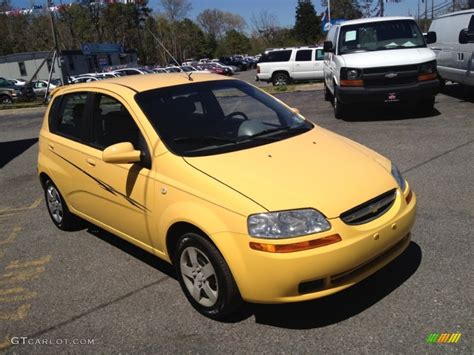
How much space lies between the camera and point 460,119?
31.2ft

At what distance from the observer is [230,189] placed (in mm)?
3070

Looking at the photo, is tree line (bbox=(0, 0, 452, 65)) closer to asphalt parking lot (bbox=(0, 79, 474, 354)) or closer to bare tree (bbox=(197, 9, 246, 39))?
bare tree (bbox=(197, 9, 246, 39))

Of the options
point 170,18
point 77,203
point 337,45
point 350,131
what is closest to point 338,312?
point 77,203

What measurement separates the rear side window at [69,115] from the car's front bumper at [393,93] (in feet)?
20.4

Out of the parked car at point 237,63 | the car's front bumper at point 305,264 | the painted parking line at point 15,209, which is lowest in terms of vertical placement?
the parked car at point 237,63

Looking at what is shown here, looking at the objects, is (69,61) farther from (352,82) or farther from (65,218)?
(65,218)

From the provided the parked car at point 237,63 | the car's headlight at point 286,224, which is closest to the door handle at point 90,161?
the car's headlight at point 286,224

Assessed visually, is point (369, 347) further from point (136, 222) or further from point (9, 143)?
point (9, 143)

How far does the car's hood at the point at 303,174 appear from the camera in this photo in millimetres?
3006

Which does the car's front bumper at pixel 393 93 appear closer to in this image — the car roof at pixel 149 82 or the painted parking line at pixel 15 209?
the car roof at pixel 149 82

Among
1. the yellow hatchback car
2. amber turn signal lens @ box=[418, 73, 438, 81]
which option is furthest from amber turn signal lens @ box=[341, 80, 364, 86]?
the yellow hatchback car

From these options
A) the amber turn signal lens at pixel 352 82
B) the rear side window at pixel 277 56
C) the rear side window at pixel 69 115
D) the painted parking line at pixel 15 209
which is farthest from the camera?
the rear side window at pixel 277 56

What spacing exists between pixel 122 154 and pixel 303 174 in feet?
4.42

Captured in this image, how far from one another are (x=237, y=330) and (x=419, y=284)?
140cm
